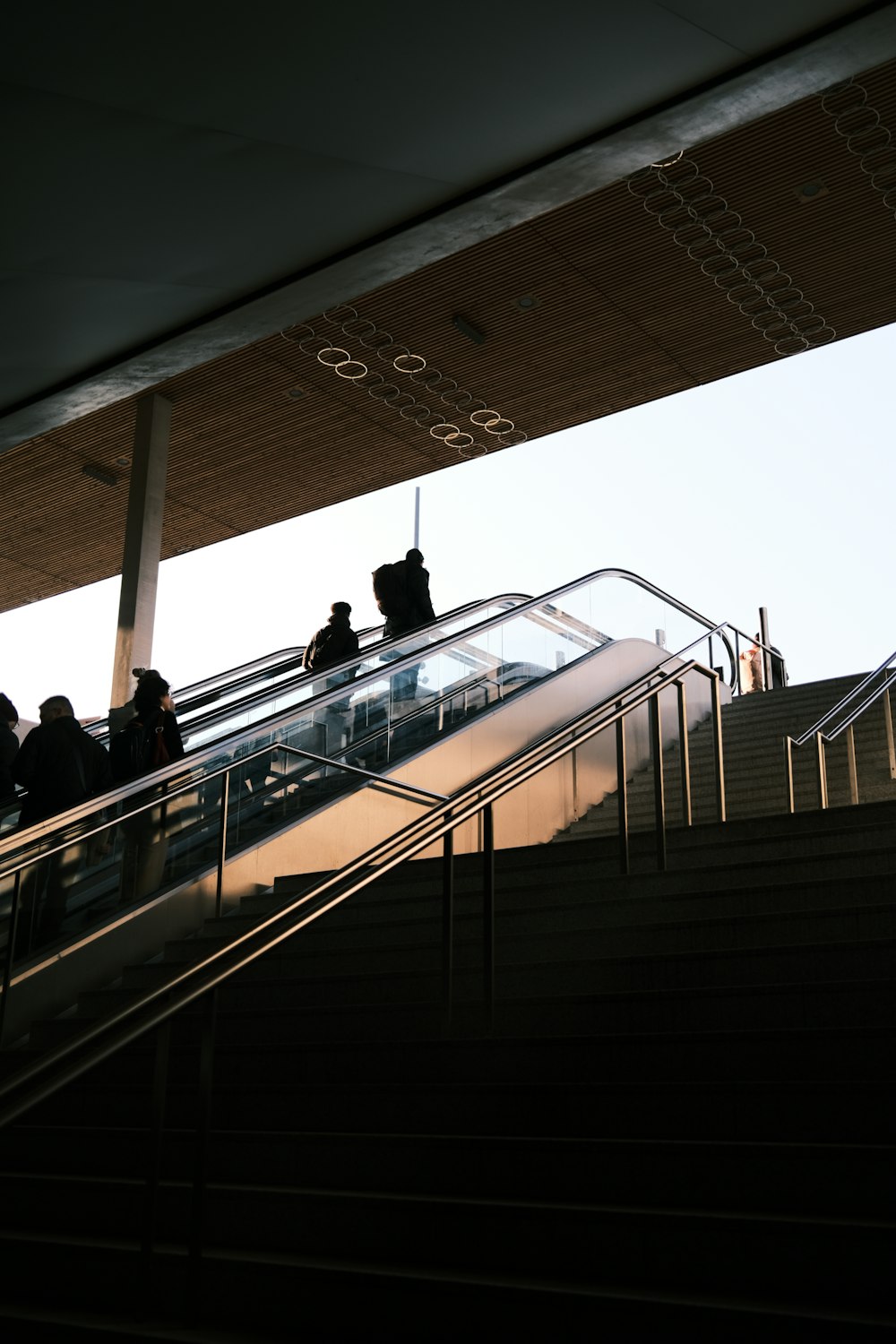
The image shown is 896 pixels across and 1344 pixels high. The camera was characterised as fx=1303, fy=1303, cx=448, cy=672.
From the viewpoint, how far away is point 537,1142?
3.31 metres

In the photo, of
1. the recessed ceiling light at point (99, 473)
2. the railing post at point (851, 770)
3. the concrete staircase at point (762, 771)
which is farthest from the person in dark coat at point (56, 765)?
the recessed ceiling light at point (99, 473)

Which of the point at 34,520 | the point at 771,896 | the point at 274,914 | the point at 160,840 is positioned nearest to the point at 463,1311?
the point at 274,914

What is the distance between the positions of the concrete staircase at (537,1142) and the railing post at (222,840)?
1.59 metres

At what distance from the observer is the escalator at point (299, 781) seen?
20.1 ft

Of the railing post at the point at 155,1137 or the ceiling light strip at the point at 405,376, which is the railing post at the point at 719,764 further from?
the ceiling light strip at the point at 405,376

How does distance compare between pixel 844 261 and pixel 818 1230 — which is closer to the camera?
pixel 818 1230

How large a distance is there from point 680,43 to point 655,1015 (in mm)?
2733

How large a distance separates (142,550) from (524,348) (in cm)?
404

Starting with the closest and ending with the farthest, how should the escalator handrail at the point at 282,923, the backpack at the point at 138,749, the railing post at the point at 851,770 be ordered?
the escalator handrail at the point at 282,923
the backpack at the point at 138,749
the railing post at the point at 851,770

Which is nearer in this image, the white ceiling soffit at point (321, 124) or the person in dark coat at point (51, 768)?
the white ceiling soffit at point (321, 124)

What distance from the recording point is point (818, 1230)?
8.92 feet

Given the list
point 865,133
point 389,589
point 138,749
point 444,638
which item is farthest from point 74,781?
point 865,133

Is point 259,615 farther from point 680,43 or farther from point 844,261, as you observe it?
point 680,43

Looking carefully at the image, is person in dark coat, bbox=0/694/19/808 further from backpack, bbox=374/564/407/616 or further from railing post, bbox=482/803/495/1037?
railing post, bbox=482/803/495/1037
